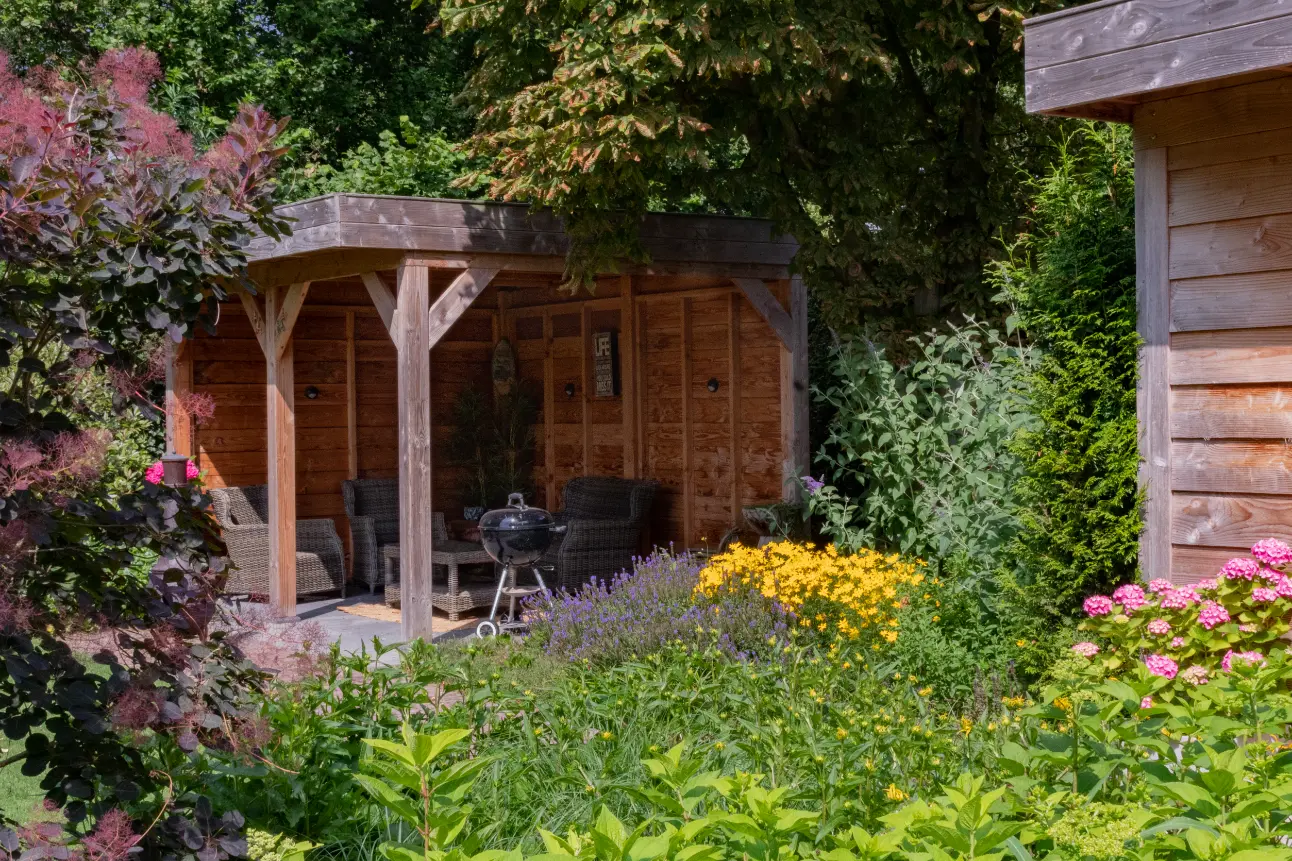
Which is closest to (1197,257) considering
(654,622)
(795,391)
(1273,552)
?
(1273,552)

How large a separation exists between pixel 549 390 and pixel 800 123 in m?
4.35

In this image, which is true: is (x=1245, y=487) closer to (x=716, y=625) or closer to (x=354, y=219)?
(x=716, y=625)

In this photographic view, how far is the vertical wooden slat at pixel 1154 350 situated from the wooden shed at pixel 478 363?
4.22 metres

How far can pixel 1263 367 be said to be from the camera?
446 cm

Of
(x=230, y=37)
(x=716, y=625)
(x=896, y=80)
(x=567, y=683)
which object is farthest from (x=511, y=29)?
(x=230, y=37)

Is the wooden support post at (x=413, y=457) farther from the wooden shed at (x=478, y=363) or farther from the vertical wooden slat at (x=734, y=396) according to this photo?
the vertical wooden slat at (x=734, y=396)

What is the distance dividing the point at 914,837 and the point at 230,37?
15.6m

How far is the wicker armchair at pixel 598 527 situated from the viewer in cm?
936

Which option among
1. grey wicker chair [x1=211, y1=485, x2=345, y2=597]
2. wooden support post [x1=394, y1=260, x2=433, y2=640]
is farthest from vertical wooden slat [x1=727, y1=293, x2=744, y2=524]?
grey wicker chair [x1=211, y1=485, x2=345, y2=597]

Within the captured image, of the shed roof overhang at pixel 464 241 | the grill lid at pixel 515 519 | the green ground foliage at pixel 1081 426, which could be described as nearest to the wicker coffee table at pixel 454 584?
the grill lid at pixel 515 519

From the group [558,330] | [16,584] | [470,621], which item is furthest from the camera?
[558,330]

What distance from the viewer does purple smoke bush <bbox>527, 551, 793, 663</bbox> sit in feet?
19.0

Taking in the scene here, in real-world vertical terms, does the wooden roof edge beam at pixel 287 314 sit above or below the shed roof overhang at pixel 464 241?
→ below

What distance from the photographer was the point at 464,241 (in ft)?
26.9
